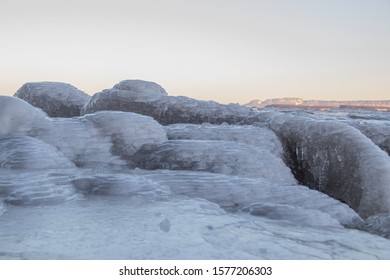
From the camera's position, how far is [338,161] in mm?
5527

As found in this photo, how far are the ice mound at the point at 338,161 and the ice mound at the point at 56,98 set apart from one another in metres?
4.76

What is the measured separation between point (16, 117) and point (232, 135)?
2.89m

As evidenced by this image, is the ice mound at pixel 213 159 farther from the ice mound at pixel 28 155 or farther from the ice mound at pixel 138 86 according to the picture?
the ice mound at pixel 138 86

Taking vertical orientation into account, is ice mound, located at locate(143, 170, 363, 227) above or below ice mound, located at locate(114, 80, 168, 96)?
below

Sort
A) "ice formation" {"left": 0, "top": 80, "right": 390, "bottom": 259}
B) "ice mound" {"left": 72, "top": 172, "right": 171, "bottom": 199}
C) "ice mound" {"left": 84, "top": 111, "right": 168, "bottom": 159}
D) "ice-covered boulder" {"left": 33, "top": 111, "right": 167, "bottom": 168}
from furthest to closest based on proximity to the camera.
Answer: "ice mound" {"left": 84, "top": 111, "right": 168, "bottom": 159} < "ice-covered boulder" {"left": 33, "top": 111, "right": 167, "bottom": 168} < "ice mound" {"left": 72, "top": 172, "right": 171, "bottom": 199} < "ice formation" {"left": 0, "top": 80, "right": 390, "bottom": 259}

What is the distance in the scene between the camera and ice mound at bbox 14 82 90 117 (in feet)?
30.0

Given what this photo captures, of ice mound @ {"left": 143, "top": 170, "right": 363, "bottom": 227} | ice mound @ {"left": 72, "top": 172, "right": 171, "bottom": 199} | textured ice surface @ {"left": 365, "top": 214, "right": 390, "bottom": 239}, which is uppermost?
ice mound @ {"left": 72, "top": 172, "right": 171, "bottom": 199}

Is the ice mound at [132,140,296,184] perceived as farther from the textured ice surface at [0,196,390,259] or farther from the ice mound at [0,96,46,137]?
the textured ice surface at [0,196,390,259]

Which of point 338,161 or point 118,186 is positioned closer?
point 118,186

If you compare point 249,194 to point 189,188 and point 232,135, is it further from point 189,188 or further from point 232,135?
point 232,135

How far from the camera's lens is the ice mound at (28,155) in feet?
13.4

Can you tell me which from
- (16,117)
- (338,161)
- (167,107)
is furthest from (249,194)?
(167,107)

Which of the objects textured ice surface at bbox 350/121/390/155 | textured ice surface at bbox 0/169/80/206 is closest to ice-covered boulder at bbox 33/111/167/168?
textured ice surface at bbox 0/169/80/206

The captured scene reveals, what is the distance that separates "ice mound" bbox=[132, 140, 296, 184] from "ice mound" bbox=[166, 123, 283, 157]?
615 mm
